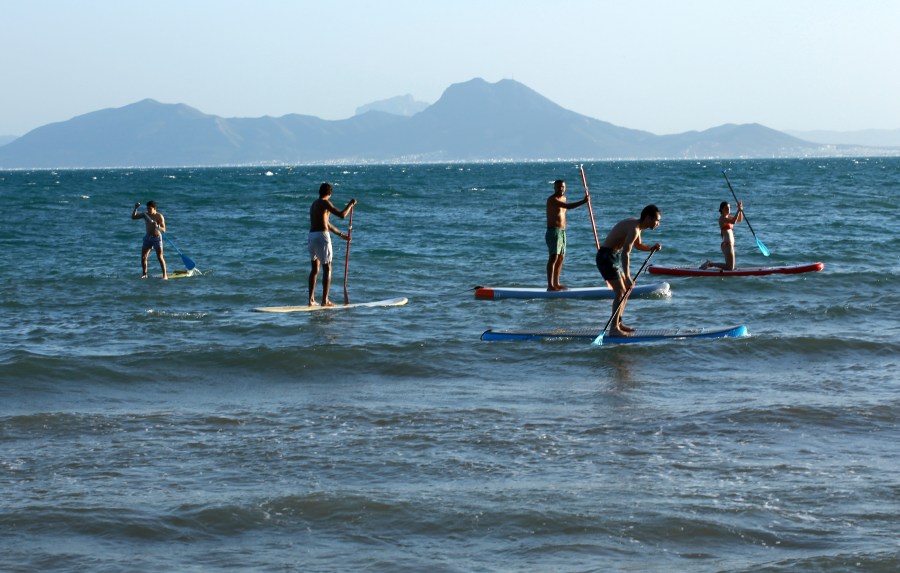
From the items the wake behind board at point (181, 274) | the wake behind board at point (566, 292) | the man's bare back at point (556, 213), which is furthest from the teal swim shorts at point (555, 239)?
the wake behind board at point (181, 274)

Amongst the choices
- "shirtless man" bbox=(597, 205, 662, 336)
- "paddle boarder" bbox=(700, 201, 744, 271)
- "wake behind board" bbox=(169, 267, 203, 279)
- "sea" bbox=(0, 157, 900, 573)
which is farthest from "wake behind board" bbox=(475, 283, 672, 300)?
"wake behind board" bbox=(169, 267, 203, 279)

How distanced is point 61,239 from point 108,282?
1156 centimetres

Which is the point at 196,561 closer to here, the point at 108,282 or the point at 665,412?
the point at 665,412

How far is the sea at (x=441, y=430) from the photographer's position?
21.4 feet

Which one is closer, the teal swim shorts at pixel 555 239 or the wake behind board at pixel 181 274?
the teal swim shorts at pixel 555 239

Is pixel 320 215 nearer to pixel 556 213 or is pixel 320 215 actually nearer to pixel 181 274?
pixel 556 213

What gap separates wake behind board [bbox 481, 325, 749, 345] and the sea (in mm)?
112

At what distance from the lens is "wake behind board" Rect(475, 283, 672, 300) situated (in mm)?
16594

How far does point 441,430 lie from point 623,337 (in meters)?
4.01

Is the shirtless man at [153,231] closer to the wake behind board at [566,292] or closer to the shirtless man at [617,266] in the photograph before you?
the wake behind board at [566,292]

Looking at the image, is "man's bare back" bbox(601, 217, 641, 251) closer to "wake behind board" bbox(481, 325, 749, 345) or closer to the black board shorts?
the black board shorts

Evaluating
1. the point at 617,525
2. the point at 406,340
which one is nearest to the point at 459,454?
the point at 617,525

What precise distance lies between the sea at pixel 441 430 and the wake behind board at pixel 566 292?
195 millimetres

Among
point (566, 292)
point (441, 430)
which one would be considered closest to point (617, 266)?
point (566, 292)
